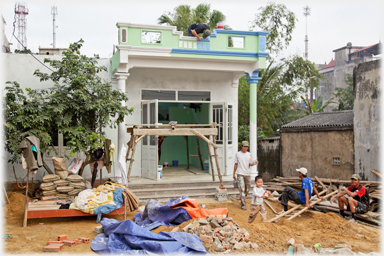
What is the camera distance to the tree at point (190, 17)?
22.3 m

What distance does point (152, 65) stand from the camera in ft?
34.2

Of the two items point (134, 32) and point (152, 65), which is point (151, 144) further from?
point (134, 32)

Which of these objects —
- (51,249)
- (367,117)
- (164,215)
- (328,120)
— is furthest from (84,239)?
(328,120)

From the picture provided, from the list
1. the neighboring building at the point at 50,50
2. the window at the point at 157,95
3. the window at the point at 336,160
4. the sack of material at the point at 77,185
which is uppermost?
the neighboring building at the point at 50,50

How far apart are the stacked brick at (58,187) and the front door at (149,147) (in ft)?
7.77

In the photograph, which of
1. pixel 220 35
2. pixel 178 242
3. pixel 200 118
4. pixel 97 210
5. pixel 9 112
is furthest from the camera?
pixel 200 118

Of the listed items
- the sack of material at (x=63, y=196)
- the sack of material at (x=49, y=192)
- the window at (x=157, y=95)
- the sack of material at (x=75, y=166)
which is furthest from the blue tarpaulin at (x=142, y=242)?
the window at (x=157, y=95)

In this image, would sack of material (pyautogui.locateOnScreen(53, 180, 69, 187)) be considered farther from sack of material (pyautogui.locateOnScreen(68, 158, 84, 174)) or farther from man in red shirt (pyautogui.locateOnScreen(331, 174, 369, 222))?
man in red shirt (pyautogui.locateOnScreen(331, 174, 369, 222))

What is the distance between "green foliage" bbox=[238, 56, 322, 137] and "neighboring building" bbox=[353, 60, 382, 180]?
8.76 metres

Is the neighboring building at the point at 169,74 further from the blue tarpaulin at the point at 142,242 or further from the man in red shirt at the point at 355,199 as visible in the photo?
the man in red shirt at the point at 355,199

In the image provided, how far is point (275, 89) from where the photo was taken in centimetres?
2033

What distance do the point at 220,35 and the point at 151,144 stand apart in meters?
3.96

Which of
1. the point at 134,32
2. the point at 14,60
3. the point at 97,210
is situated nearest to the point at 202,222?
the point at 97,210

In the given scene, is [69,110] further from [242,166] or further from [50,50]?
[242,166]
